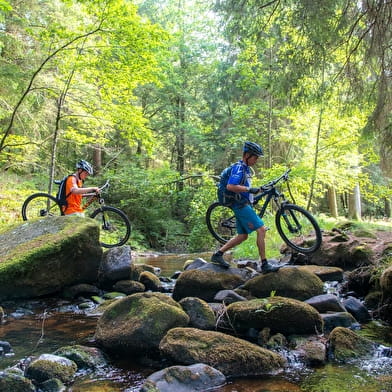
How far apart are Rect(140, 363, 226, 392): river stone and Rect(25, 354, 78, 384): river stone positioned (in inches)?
32.0

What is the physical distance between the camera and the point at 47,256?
267 inches

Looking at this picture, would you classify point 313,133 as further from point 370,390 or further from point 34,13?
point 370,390

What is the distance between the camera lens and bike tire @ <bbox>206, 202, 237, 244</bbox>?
8.38 metres

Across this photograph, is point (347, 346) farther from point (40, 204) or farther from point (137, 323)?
point (40, 204)

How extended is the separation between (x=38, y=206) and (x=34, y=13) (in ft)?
22.6

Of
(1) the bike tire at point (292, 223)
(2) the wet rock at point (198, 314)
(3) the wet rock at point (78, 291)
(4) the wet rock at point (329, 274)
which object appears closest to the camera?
(2) the wet rock at point (198, 314)

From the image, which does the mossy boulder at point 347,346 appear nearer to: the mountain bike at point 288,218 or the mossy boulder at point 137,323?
the mossy boulder at point 137,323

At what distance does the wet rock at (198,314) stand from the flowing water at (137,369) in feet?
3.30

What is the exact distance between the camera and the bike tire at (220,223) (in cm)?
838

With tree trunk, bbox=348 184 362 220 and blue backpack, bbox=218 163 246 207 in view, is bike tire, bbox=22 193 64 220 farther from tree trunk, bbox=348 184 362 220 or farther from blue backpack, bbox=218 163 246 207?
tree trunk, bbox=348 184 362 220

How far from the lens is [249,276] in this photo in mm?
7211

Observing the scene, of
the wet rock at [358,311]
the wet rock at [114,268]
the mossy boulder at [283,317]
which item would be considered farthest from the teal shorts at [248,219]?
the wet rock at [114,268]

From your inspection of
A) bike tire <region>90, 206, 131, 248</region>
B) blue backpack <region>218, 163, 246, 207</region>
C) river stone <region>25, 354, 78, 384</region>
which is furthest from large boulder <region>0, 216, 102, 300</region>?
river stone <region>25, 354, 78, 384</region>

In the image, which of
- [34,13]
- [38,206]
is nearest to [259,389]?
[38,206]
